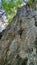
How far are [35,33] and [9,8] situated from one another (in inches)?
211

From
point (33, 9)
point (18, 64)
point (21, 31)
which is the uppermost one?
point (33, 9)

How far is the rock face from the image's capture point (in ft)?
11.6

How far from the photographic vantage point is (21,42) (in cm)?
387

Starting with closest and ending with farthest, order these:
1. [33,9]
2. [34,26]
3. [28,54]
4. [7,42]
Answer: [28,54] → [34,26] → [7,42] → [33,9]

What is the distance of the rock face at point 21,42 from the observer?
3.52 m

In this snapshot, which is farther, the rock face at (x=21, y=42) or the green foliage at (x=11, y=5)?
the green foliage at (x=11, y=5)

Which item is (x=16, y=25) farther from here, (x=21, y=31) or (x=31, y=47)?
(x=31, y=47)

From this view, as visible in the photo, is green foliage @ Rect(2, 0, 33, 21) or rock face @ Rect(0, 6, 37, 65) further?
green foliage @ Rect(2, 0, 33, 21)

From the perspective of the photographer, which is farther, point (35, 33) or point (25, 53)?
point (35, 33)

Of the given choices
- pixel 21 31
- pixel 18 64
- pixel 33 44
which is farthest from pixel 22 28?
pixel 18 64

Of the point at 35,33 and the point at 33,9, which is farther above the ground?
the point at 33,9

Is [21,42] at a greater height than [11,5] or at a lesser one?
lesser

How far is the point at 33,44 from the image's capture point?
11.8 ft

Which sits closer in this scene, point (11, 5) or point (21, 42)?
point (21, 42)
